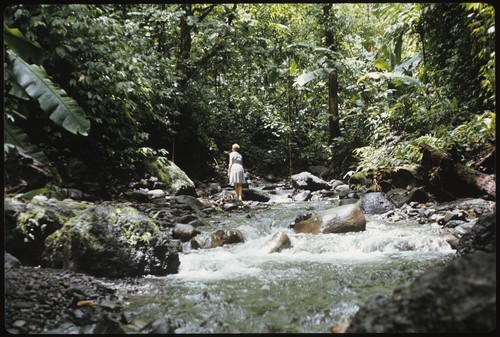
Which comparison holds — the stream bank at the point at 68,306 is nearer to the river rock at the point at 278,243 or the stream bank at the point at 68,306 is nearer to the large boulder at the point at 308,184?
the river rock at the point at 278,243

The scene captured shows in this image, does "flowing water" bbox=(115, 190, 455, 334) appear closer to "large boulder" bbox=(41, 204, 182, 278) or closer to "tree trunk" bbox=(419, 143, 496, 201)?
"large boulder" bbox=(41, 204, 182, 278)

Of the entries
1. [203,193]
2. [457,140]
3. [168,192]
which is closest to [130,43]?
[168,192]

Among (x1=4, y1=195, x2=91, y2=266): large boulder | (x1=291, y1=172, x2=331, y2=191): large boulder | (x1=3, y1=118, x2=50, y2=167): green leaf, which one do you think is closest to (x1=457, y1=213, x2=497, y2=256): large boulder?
(x1=3, y1=118, x2=50, y2=167): green leaf

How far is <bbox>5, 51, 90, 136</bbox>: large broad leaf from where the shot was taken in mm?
3945

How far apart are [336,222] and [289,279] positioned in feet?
9.06

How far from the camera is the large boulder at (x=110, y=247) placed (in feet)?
13.8

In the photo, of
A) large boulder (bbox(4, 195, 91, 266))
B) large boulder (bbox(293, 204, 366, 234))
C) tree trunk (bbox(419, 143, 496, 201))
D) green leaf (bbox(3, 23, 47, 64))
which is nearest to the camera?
green leaf (bbox(3, 23, 47, 64))

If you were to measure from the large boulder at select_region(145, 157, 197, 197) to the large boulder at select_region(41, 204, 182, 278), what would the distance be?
5125 mm

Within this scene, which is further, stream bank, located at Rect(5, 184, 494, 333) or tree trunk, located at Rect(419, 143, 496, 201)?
tree trunk, located at Rect(419, 143, 496, 201)

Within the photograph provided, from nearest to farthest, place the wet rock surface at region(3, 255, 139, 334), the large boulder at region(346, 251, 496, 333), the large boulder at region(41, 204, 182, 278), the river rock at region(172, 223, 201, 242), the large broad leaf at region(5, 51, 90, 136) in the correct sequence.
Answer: the large boulder at region(346, 251, 496, 333)
the wet rock surface at region(3, 255, 139, 334)
the large broad leaf at region(5, 51, 90, 136)
the large boulder at region(41, 204, 182, 278)
the river rock at region(172, 223, 201, 242)

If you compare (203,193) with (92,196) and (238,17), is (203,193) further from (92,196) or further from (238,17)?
(238,17)

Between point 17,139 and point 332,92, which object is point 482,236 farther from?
point 332,92

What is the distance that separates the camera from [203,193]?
451 inches

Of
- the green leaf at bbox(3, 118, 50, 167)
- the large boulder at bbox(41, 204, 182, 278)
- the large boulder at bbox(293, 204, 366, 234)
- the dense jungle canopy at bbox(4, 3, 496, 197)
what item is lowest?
the large boulder at bbox(41, 204, 182, 278)
